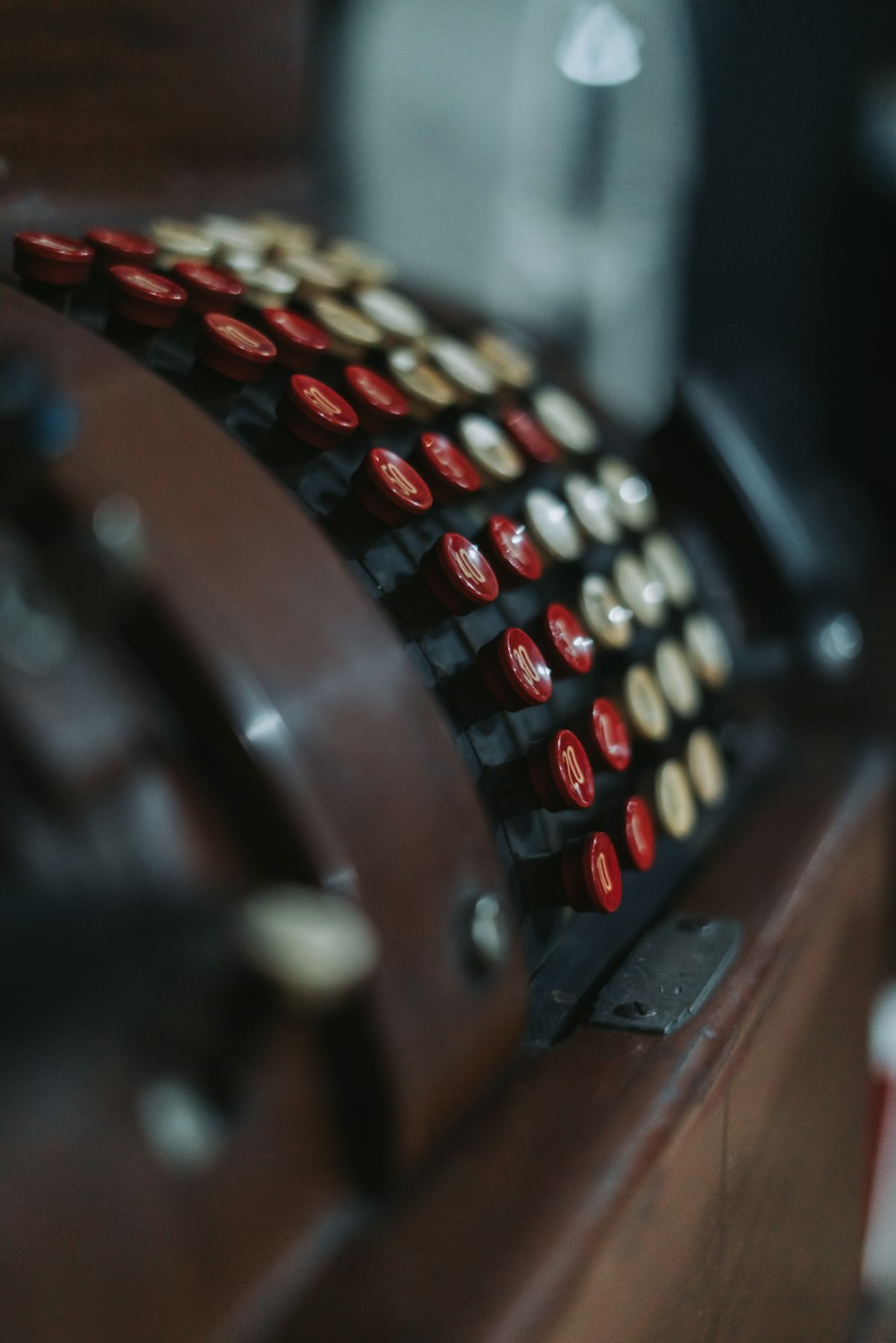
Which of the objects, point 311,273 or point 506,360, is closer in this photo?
point 311,273

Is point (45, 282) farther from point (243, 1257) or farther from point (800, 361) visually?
point (800, 361)

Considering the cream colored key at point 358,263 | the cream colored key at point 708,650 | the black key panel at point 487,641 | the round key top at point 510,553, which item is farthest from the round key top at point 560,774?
the cream colored key at point 358,263

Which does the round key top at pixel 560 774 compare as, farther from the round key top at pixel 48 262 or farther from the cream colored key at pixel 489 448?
the round key top at pixel 48 262

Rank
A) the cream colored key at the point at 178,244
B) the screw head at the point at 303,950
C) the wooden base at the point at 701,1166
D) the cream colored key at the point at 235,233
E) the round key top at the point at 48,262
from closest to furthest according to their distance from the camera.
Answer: the screw head at the point at 303,950, the wooden base at the point at 701,1166, the round key top at the point at 48,262, the cream colored key at the point at 178,244, the cream colored key at the point at 235,233

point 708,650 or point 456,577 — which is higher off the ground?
point 456,577

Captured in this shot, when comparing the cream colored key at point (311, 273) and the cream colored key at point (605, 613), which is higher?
the cream colored key at point (311, 273)

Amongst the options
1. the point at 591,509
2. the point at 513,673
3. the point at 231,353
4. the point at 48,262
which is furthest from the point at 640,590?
the point at 48,262

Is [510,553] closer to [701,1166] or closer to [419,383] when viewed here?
[419,383]

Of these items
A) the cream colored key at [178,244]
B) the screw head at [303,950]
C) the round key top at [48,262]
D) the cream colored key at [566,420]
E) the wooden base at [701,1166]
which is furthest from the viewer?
the cream colored key at [566,420]
